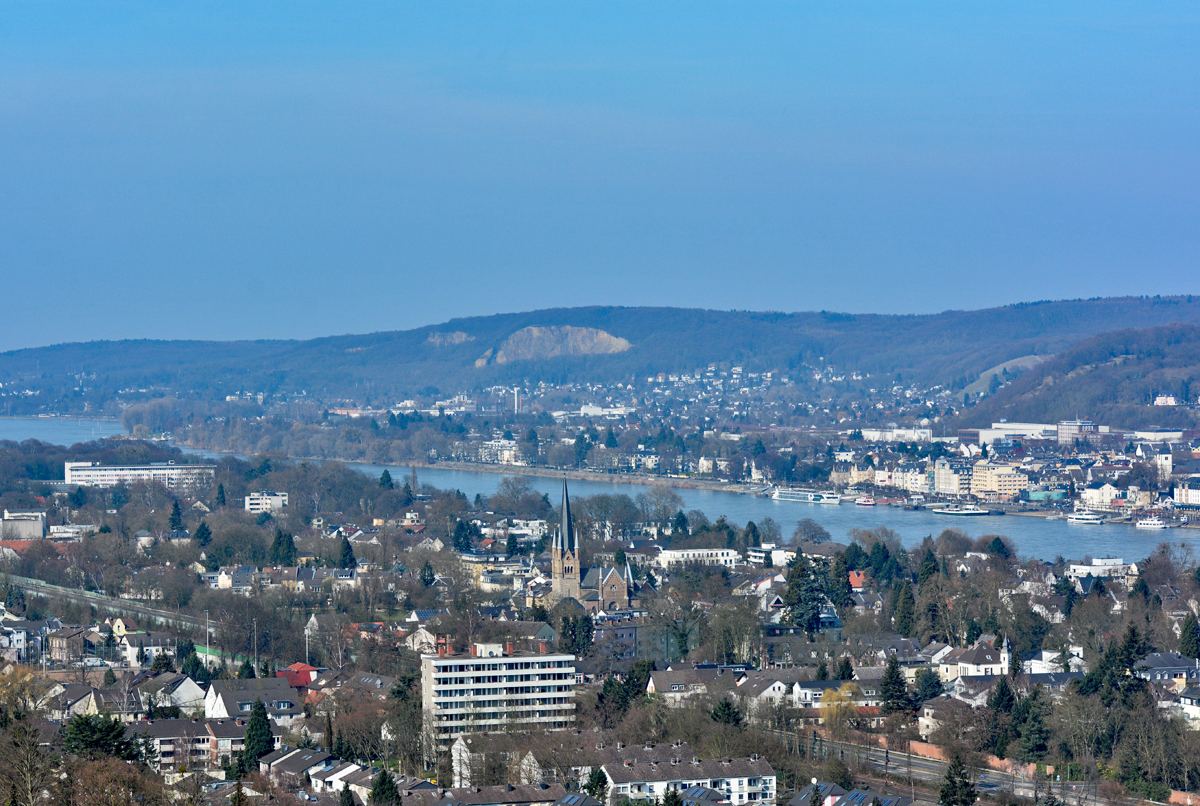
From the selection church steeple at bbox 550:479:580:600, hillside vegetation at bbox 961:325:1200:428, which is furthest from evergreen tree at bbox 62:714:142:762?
hillside vegetation at bbox 961:325:1200:428

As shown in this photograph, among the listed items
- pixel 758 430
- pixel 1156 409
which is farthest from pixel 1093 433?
pixel 758 430

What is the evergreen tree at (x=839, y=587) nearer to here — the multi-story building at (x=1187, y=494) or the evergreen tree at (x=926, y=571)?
the evergreen tree at (x=926, y=571)

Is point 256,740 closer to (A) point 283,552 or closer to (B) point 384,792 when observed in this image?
(B) point 384,792

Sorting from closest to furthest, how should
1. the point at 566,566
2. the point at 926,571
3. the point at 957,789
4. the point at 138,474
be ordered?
the point at 957,789 → the point at 926,571 → the point at 566,566 → the point at 138,474

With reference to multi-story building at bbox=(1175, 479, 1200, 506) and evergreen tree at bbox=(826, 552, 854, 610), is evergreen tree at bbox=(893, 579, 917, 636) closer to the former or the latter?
evergreen tree at bbox=(826, 552, 854, 610)

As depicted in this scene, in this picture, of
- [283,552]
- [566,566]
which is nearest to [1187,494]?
[566,566]

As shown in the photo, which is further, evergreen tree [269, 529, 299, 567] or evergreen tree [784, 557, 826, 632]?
evergreen tree [269, 529, 299, 567]
